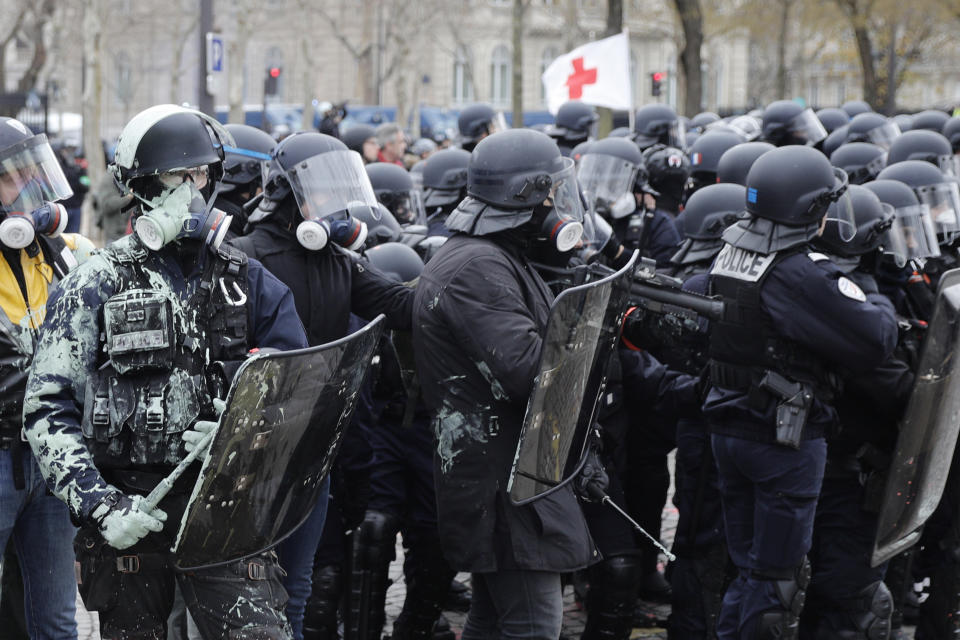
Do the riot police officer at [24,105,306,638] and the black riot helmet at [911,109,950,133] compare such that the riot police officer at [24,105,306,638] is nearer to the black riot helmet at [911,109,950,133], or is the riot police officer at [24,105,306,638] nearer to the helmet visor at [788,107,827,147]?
the helmet visor at [788,107,827,147]

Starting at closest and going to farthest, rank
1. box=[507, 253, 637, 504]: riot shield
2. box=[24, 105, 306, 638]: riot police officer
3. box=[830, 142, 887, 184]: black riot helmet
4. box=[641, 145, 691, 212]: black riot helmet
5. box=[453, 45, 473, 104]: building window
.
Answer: box=[24, 105, 306, 638]: riot police officer < box=[507, 253, 637, 504]: riot shield < box=[830, 142, 887, 184]: black riot helmet < box=[641, 145, 691, 212]: black riot helmet < box=[453, 45, 473, 104]: building window

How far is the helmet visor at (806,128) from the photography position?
9289 mm

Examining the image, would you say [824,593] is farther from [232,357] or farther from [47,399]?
[47,399]

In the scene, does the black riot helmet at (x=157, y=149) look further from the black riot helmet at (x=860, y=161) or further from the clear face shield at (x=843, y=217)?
the black riot helmet at (x=860, y=161)

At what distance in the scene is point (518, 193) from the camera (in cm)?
376

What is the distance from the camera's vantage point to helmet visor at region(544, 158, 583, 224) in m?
3.84

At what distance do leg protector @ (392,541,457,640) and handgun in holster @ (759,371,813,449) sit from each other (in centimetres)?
149

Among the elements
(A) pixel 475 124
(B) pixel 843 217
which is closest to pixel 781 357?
(B) pixel 843 217

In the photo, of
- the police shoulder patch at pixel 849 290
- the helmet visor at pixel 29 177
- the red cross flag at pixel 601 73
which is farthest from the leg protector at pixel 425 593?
the red cross flag at pixel 601 73

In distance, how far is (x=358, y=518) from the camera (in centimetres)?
480

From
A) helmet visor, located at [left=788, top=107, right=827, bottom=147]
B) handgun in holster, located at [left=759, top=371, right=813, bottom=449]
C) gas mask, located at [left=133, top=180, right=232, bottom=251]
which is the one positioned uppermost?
helmet visor, located at [left=788, top=107, right=827, bottom=147]

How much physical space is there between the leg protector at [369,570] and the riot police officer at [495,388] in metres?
0.98

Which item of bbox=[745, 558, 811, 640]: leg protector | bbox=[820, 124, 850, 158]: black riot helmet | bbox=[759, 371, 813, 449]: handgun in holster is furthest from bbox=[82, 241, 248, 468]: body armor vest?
bbox=[820, 124, 850, 158]: black riot helmet

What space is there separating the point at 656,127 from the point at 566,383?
6.67 m
